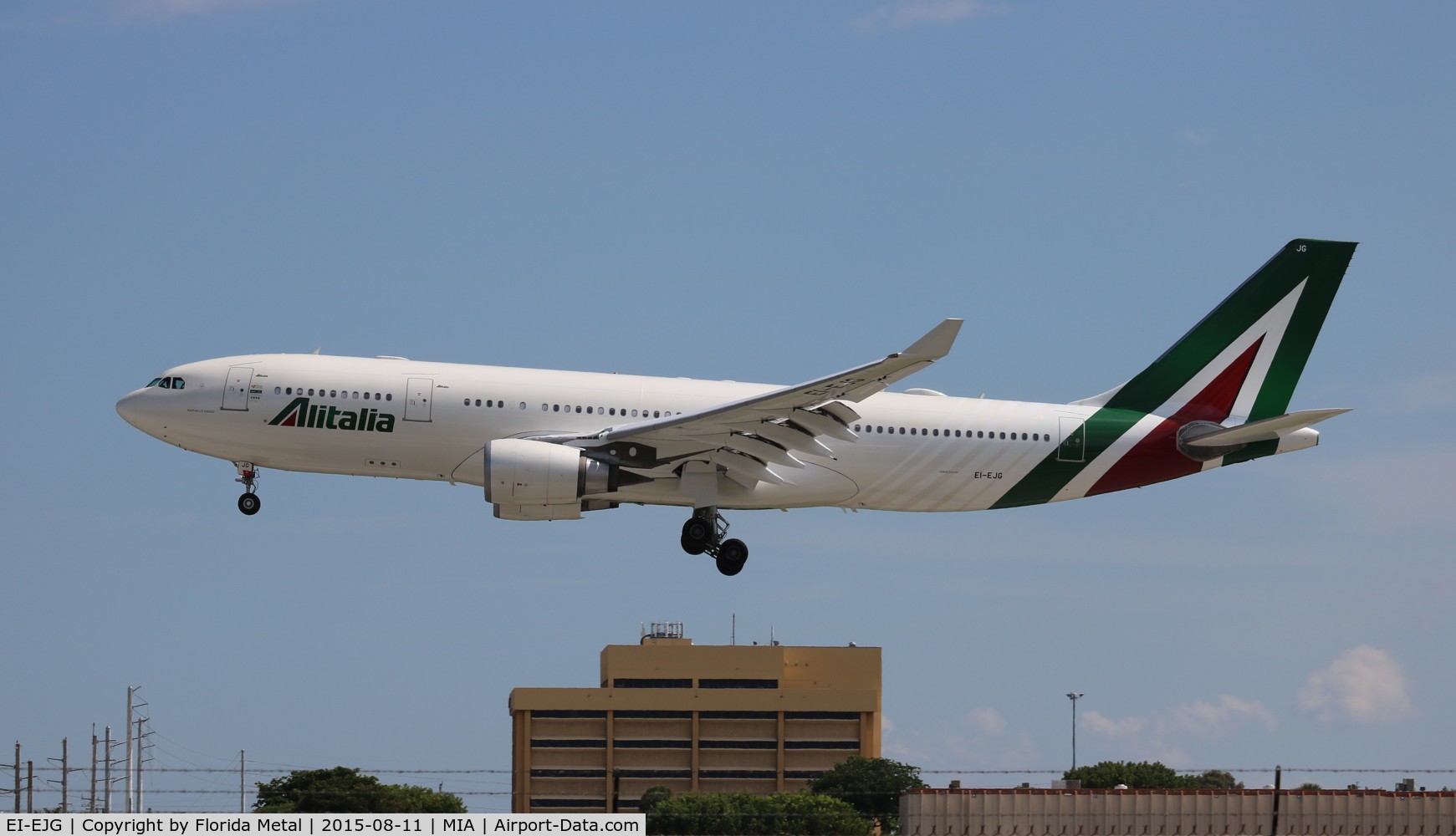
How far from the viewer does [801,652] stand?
11369 cm

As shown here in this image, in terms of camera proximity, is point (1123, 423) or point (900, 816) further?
point (1123, 423)

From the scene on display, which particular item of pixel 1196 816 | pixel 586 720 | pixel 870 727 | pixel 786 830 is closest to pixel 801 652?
pixel 870 727

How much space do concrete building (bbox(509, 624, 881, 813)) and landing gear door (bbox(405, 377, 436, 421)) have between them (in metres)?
58.9

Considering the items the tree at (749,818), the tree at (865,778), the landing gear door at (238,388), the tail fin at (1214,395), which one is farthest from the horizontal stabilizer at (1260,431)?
the tree at (865,778)

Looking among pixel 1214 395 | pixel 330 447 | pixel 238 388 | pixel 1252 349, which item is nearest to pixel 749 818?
pixel 1214 395

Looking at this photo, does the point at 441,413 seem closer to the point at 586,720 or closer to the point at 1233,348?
the point at 1233,348

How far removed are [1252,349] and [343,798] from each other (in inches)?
1466

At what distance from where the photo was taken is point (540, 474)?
41.3 meters

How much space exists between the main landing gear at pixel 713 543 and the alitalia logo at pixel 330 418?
739cm

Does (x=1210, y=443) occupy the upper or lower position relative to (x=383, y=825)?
upper

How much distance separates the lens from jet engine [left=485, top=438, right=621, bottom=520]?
41.2 m

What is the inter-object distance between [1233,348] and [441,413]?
2053cm

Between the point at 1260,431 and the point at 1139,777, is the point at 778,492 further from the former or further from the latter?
the point at 1139,777

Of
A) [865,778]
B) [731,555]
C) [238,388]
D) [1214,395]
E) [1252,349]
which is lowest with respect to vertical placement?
[865,778]
